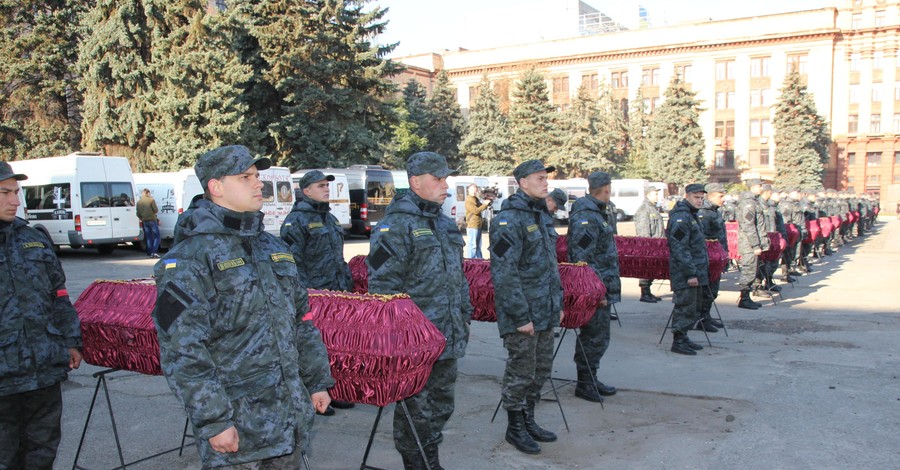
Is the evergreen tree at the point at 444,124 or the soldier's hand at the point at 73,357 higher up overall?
the evergreen tree at the point at 444,124

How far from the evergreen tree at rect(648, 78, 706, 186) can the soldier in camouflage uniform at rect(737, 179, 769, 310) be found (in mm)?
47719

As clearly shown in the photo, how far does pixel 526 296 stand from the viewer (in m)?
5.18

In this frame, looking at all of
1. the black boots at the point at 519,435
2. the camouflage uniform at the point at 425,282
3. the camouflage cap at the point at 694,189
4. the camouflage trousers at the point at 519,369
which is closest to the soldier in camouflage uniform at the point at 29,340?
the camouflage uniform at the point at 425,282

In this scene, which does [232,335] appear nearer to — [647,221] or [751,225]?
[751,225]

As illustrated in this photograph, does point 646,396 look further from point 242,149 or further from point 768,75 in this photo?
point 768,75

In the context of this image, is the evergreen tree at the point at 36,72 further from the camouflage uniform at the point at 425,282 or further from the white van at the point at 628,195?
the white van at the point at 628,195

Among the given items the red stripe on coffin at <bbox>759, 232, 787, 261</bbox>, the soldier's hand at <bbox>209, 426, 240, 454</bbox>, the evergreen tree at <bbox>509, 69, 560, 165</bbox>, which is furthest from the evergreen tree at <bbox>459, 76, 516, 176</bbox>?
the soldier's hand at <bbox>209, 426, 240, 454</bbox>

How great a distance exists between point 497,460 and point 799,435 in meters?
2.45

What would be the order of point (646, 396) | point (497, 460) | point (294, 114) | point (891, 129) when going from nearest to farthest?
1. point (497, 460)
2. point (646, 396)
3. point (294, 114)
4. point (891, 129)

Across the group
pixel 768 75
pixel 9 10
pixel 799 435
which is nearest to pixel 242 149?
pixel 799 435

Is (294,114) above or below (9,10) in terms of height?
below

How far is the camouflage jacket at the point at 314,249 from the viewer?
6.50 m

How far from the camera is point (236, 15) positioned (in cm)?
2845

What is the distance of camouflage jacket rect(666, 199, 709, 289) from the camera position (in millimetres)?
8367
